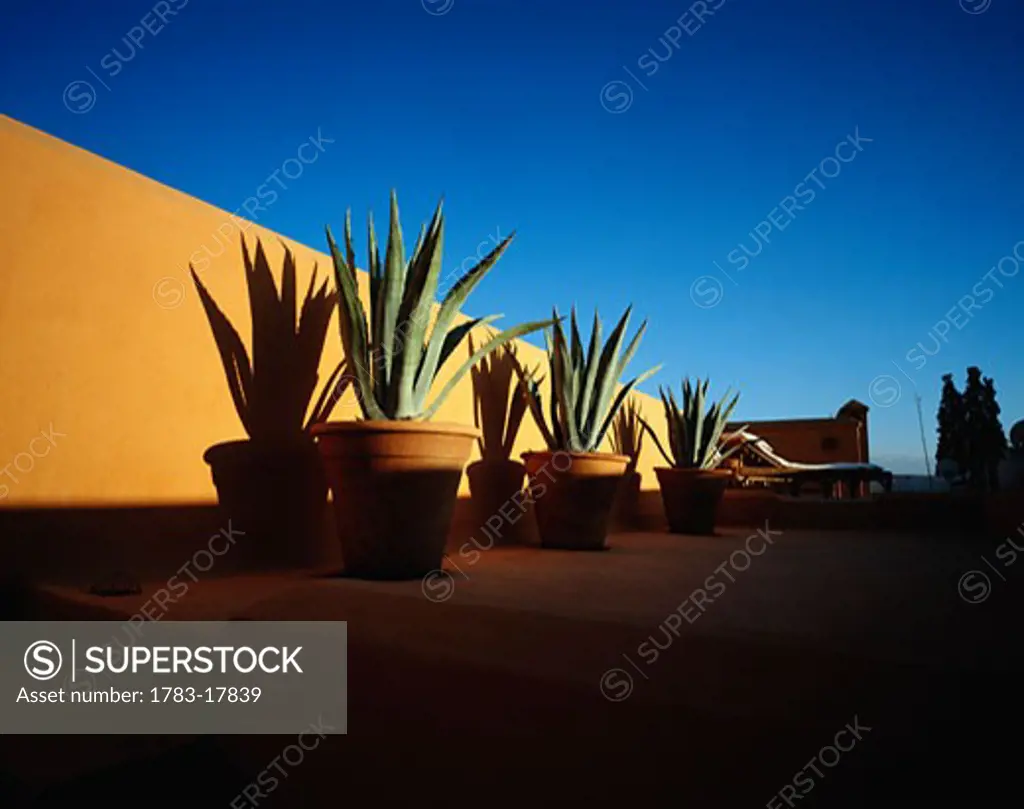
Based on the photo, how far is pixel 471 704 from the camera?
102 cm

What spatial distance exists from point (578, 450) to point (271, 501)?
1462mm

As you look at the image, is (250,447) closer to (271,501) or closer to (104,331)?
(271,501)

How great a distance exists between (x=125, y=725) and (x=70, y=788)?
0.19 m

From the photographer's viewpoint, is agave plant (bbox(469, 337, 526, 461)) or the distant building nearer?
agave plant (bbox(469, 337, 526, 461))

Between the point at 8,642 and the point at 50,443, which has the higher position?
the point at 50,443

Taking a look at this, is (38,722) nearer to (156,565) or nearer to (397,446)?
(156,565)

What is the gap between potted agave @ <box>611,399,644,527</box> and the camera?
481 centimetres

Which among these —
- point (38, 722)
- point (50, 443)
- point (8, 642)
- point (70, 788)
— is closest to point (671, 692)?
point (70, 788)

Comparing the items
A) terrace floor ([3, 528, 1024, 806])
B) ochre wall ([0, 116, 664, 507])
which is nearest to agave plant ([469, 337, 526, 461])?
ochre wall ([0, 116, 664, 507])

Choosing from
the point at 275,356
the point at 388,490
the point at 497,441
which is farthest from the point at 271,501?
the point at 497,441

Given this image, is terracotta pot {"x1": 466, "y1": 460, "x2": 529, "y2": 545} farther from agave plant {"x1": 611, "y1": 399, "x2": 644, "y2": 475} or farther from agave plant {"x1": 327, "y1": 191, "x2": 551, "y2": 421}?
agave plant {"x1": 611, "y1": 399, "x2": 644, "y2": 475}

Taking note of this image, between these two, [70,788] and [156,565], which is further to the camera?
[156,565]

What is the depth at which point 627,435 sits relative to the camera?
519 cm

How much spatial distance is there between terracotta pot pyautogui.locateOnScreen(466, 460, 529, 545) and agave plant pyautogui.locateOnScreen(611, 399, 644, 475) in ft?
4.56
